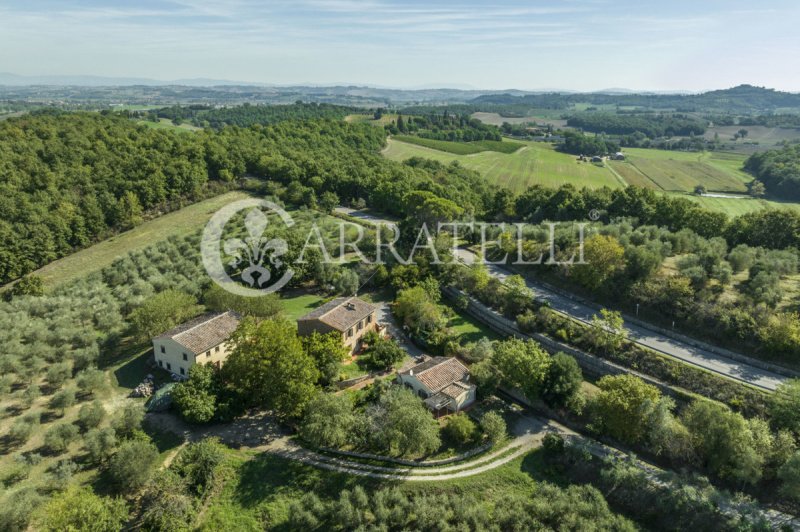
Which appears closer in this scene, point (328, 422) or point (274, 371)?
point (328, 422)

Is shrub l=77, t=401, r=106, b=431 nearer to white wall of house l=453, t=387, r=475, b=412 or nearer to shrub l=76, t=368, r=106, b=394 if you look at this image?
shrub l=76, t=368, r=106, b=394

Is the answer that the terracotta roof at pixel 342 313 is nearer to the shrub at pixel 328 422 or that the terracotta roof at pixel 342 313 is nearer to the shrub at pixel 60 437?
the shrub at pixel 328 422

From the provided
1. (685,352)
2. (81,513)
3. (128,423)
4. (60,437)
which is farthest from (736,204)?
(60,437)

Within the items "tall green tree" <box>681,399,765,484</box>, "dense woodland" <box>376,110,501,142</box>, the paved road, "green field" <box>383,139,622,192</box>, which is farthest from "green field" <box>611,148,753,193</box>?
"tall green tree" <box>681,399,765,484</box>

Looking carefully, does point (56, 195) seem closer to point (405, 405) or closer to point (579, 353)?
point (405, 405)

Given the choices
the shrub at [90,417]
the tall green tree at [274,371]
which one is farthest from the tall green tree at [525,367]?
the shrub at [90,417]

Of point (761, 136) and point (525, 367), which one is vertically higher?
point (761, 136)

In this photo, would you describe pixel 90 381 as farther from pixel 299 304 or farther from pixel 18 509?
pixel 299 304
